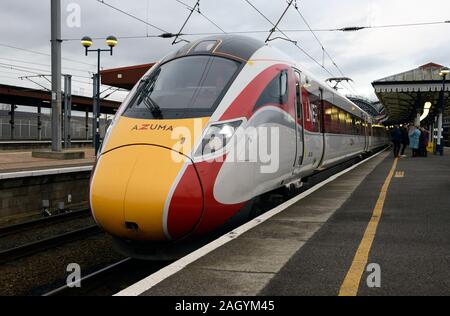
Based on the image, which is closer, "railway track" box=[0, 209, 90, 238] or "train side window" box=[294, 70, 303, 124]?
"train side window" box=[294, 70, 303, 124]

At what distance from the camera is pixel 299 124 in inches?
308

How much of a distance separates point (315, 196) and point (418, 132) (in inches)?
571

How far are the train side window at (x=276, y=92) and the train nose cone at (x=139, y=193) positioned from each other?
185 centimetres

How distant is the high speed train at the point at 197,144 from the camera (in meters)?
4.72

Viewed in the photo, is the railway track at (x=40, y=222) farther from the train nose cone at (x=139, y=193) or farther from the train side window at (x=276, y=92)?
the train side window at (x=276, y=92)

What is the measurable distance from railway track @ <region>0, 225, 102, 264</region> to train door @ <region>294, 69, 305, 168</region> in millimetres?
4518

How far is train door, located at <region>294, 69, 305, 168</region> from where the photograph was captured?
7.66m

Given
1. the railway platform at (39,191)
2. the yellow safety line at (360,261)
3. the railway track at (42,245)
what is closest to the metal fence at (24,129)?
the railway platform at (39,191)

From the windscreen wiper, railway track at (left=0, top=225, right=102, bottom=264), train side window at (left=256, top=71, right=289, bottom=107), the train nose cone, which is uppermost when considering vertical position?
train side window at (left=256, top=71, right=289, bottom=107)

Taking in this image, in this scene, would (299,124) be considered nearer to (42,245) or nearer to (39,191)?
(42,245)

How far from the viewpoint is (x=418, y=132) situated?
66.1 feet

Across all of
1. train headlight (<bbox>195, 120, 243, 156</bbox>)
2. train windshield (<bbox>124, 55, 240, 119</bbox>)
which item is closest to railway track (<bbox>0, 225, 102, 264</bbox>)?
train windshield (<bbox>124, 55, 240, 119</bbox>)

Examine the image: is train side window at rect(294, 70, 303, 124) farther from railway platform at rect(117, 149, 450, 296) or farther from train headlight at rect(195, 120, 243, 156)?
train headlight at rect(195, 120, 243, 156)

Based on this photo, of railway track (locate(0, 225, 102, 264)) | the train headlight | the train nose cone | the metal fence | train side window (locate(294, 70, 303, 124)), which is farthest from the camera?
the metal fence
